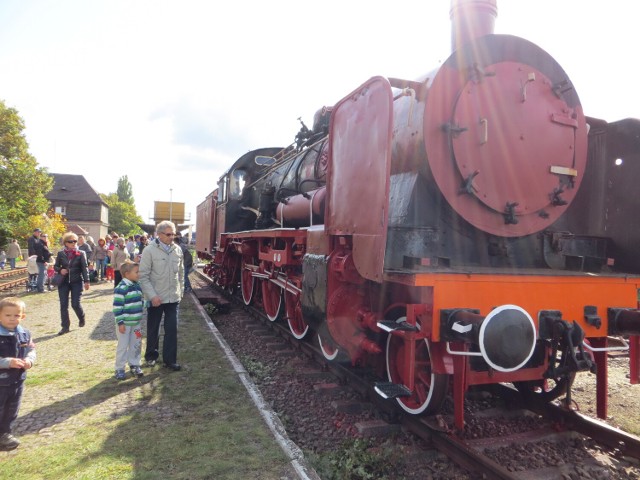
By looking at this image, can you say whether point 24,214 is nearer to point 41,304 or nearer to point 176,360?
point 41,304

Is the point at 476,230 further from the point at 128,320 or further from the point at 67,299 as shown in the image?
the point at 67,299

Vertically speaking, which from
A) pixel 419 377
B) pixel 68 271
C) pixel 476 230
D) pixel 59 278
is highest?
pixel 476 230

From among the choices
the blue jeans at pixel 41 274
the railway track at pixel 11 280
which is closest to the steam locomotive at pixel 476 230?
the blue jeans at pixel 41 274

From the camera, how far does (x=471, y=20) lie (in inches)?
163

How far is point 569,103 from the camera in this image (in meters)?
3.96

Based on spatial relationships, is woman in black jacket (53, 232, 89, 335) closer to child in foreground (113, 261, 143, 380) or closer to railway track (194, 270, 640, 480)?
child in foreground (113, 261, 143, 380)

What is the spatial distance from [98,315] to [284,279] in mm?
4378

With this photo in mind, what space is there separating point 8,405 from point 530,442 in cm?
406

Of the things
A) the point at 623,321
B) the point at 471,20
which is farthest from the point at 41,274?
the point at 623,321

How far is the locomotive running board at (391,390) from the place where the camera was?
3.11m

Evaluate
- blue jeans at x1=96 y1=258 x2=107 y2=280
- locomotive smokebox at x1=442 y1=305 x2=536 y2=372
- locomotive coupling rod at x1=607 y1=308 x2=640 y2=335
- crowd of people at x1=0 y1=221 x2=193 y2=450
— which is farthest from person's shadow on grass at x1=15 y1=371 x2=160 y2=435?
blue jeans at x1=96 y1=258 x2=107 y2=280

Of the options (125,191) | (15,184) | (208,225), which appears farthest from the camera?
(125,191)

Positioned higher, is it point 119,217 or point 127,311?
point 119,217

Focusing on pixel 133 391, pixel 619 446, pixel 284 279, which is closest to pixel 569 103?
pixel 619 446
